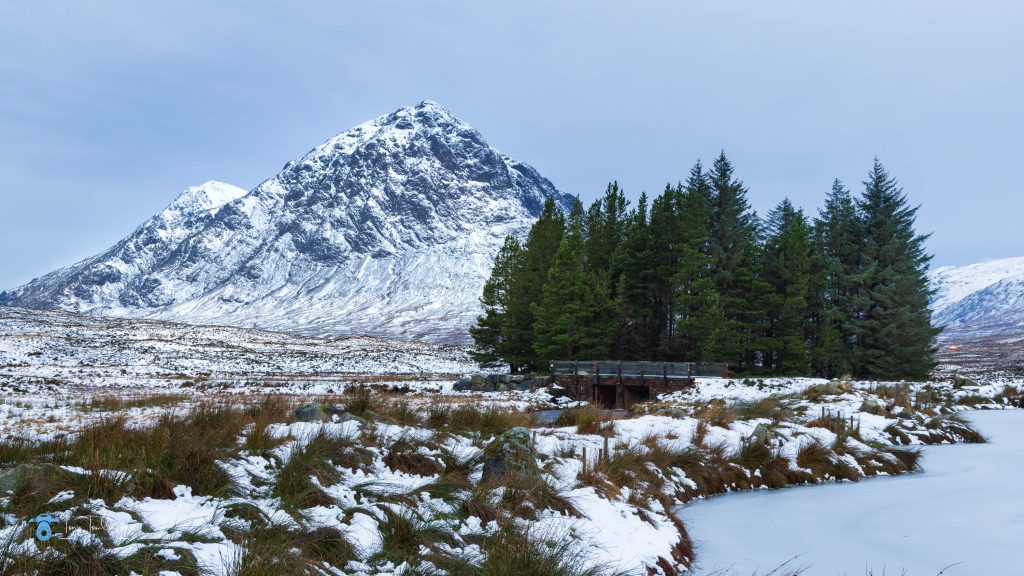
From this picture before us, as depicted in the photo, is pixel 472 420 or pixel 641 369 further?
pixel 641 369

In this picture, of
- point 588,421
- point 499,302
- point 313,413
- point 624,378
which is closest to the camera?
point 313,413

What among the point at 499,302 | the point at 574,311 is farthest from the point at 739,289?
the point at 499,302

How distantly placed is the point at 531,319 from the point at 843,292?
1710 cm

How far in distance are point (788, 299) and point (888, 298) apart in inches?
239

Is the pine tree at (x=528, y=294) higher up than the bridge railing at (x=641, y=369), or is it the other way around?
the pine tree at (x=528, y=294)

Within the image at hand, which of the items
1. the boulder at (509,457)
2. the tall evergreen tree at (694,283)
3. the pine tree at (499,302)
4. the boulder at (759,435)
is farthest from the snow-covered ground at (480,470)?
the pine tree at (499,302)

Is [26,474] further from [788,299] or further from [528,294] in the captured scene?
[528,294]

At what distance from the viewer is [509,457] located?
8.30m

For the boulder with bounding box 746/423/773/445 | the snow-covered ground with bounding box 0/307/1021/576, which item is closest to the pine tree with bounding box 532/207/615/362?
the snow-covered ground with bounding box 0/307/1021/576

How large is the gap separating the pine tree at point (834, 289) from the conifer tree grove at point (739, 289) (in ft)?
0.23

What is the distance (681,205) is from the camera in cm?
3606

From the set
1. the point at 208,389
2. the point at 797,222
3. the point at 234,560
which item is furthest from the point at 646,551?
the point at 797,222

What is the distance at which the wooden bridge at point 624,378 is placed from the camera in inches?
1109

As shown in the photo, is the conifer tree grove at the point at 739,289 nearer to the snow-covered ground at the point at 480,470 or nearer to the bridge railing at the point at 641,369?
the bridge railing at the point at 641,369
